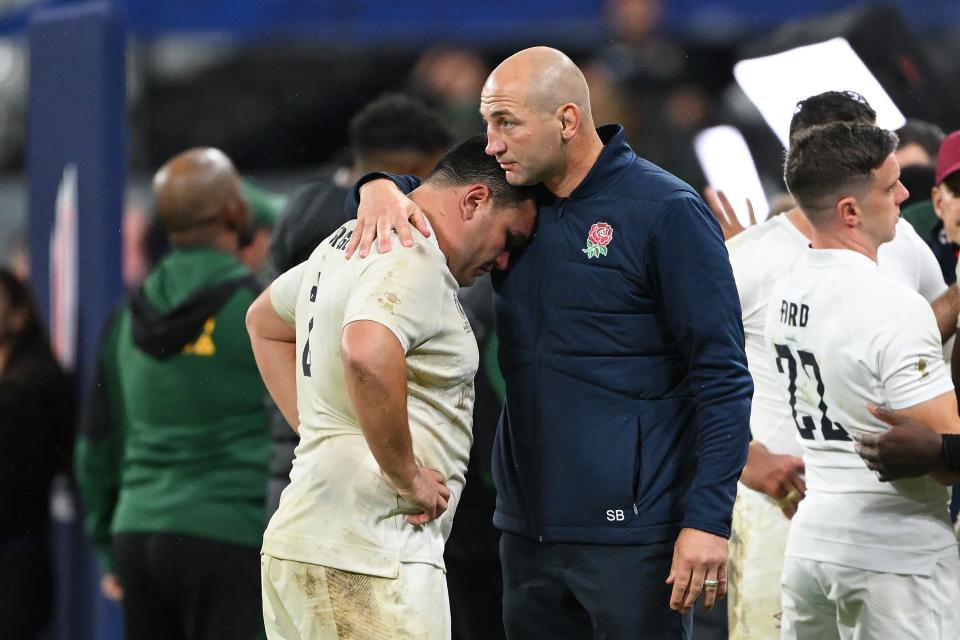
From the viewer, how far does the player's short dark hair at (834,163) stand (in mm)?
3789

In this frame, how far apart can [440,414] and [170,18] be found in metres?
4.57

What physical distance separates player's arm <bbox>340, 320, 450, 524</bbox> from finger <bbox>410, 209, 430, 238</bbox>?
347mm

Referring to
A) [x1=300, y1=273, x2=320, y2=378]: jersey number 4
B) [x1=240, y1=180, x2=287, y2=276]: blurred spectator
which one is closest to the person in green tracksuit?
[x1=240, y1=180, x2=287, y2=276]: blurred spectator

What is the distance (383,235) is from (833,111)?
1552 mm

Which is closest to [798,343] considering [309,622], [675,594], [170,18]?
[675,594]

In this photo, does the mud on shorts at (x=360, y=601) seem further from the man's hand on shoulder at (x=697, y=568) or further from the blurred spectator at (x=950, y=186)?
the blurred spectator at (x=950, y=186)

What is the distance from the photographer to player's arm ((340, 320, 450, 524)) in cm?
319

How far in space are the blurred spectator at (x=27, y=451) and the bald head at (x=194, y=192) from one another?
129cm

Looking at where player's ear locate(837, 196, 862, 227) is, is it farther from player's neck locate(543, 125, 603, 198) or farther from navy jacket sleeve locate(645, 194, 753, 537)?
player's neck locate(543, 125, 603, 198)

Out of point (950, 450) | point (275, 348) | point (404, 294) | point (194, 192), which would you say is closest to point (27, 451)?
point (194, 192)

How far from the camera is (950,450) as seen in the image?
3.54m

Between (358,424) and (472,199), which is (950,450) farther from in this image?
(358,424)

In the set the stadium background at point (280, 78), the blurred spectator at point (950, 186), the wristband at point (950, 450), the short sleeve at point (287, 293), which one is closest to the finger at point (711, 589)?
the wristband at point (950, 450)

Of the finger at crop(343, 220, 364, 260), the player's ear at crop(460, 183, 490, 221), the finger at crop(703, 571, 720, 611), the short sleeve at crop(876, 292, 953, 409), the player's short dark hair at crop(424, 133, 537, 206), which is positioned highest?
the player's short dark hair at crop(424, 133, 537, 206)
